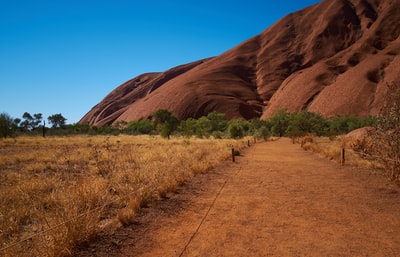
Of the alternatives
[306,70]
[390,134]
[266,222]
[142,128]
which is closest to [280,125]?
[142,128]

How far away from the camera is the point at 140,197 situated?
643 cm

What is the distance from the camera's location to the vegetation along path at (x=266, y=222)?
13.4 ft

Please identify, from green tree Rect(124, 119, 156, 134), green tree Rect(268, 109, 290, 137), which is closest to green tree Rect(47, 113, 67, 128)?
green tree Rect(124, 119, 156, 134)

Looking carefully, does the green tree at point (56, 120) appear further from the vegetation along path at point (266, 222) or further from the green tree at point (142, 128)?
the vegetation along path at point (266, 222)

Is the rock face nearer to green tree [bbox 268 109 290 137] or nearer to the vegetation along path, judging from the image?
green tree [bbox 268 109 290 137]

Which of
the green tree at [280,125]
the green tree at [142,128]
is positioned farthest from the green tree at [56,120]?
the green tree at [280,125]

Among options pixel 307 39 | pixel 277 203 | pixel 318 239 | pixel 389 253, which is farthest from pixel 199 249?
pixel 307 39

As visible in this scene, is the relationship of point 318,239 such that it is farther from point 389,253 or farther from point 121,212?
point 121,212

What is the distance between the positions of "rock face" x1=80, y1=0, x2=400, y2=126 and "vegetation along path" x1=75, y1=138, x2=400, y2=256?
198 ft

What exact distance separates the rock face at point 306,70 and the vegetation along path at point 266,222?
60394mm

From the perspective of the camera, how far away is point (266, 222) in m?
5.21

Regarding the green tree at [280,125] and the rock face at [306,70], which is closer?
the green tree at [280,125]

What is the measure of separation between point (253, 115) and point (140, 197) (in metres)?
85.4

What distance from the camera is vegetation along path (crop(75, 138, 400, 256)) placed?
4.07 m
